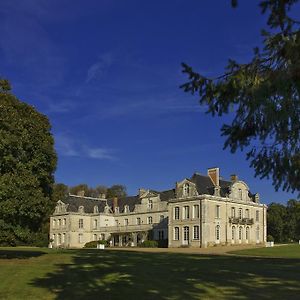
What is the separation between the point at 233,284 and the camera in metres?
14.0

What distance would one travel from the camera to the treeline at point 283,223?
83000 mm

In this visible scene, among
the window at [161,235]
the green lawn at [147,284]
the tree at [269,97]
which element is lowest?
the green lawn at [147,284]

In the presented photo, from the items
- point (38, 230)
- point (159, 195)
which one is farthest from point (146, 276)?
point (159, 195)

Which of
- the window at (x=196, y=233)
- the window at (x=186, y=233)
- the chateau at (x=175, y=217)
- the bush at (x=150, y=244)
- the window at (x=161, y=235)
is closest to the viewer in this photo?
the window at (x=196, y=233)

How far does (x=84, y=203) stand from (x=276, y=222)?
31446 millimetres

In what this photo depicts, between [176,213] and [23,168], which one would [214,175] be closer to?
[176,213]

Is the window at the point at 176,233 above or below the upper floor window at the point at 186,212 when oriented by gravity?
below

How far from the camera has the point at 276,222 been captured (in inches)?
3263

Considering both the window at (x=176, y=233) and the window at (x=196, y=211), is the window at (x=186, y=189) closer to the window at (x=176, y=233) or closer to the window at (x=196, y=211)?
the window at (x=196, y=211)

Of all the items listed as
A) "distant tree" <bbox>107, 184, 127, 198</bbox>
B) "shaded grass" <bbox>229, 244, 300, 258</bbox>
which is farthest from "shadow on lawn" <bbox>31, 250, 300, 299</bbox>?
"distant tree" <bbox>107, 184, 127, 198</bbox>

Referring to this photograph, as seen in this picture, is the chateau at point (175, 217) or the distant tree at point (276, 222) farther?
the distant tree at point (276, 222)

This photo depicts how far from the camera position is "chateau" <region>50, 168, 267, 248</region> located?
2474 inches

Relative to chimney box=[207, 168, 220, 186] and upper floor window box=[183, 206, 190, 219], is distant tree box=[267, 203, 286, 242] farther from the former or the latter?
upper floor window box=[183, 206, 190, 219]

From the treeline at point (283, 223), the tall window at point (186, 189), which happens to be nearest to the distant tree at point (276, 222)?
the treeline at point (283, 223)
